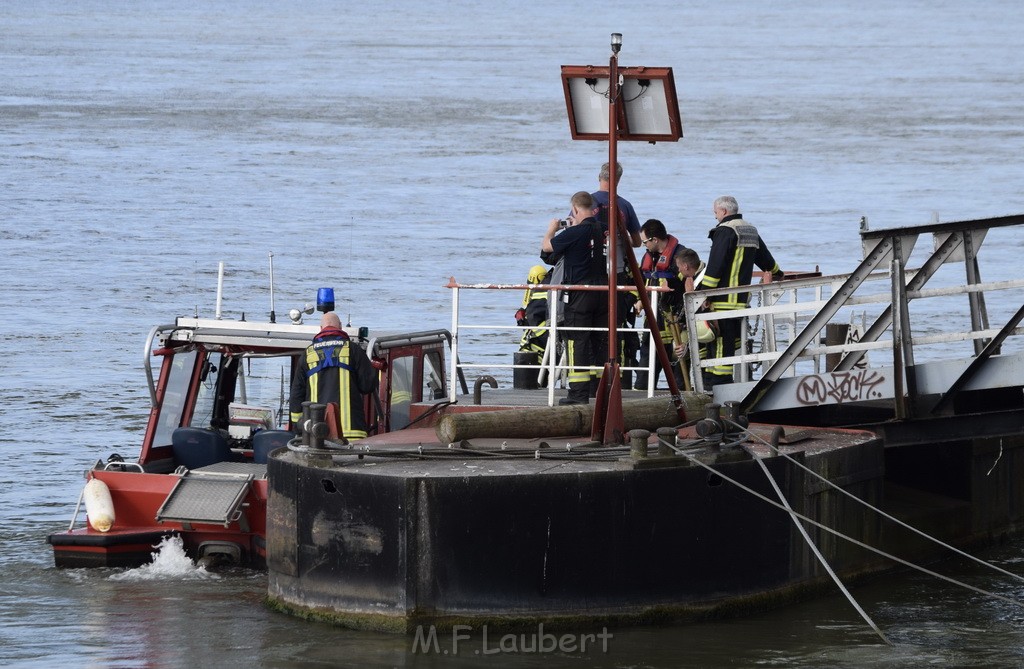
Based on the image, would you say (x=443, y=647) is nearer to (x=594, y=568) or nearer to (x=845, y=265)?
(x=594, y=568)

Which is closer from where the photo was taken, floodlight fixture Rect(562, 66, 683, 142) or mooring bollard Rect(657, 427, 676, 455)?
mooring bollard Rect(657, 427, 676, 455)

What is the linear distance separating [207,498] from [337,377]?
3.84 ft

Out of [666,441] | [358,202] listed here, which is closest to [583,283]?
[666,441]

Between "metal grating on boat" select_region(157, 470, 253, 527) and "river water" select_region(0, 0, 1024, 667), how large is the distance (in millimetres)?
501

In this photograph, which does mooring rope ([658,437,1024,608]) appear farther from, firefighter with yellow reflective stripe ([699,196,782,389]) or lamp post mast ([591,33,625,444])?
firefighter with yellow reflective stripe ([699,196,782,389])

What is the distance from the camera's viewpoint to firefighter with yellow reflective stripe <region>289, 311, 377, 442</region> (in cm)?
1276

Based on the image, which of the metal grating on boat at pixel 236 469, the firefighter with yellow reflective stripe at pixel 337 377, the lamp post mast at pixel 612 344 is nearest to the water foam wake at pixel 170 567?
the metal grating on boat at pixel 236 469

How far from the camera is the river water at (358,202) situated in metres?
11.8

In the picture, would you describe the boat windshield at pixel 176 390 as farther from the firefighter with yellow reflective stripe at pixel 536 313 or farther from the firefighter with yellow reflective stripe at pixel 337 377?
the firefighter with yellow reflective stripe at pixel 536 313

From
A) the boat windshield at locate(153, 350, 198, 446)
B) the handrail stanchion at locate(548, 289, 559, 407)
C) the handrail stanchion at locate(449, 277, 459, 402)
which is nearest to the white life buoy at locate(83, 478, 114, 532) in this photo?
the boat windshield at locate(153, 350, 198, 446)

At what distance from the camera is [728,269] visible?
47.2 feet

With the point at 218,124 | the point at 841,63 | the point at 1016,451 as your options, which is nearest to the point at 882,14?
the point at 841,63

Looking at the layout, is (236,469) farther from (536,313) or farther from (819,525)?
(819,525)

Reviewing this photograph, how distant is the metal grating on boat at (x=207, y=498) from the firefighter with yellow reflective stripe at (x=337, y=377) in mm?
599
